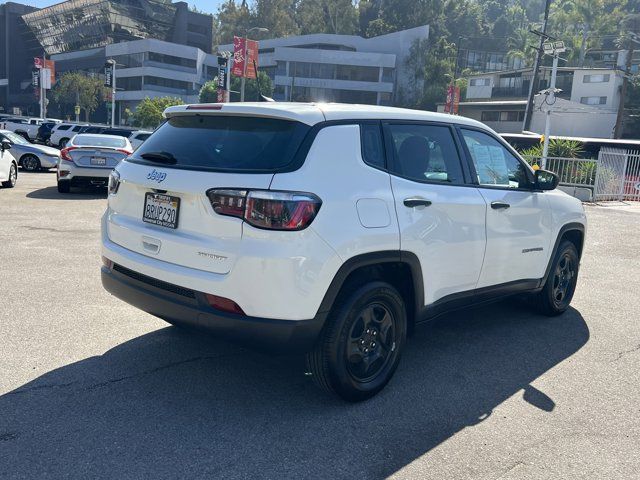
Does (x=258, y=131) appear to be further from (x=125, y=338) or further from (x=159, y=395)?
(x=125, y=338)

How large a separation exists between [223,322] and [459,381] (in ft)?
6.11

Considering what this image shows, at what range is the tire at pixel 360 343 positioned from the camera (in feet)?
11.8

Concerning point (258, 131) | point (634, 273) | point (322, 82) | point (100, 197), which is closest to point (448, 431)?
point (258, 131)

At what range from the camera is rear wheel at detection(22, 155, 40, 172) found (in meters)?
20.2

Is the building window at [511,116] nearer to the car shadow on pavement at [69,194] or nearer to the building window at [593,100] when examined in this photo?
the building window at [593,100]

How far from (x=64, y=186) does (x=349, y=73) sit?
219 feet

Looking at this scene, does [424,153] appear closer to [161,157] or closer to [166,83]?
[161,157]

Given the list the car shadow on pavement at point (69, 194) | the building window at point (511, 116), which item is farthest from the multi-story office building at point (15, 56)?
the car shadow on pavement at point (69, 194)

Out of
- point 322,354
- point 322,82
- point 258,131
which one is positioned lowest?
point 322,354

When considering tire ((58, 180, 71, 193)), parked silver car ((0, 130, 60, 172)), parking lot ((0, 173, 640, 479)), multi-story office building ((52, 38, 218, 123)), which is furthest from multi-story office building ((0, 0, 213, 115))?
parking lot ((0, 173, 640, 479))

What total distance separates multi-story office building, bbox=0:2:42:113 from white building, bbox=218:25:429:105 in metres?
44.8

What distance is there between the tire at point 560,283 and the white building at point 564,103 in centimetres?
4200

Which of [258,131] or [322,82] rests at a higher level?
[322,82]

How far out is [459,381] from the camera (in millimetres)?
4309
